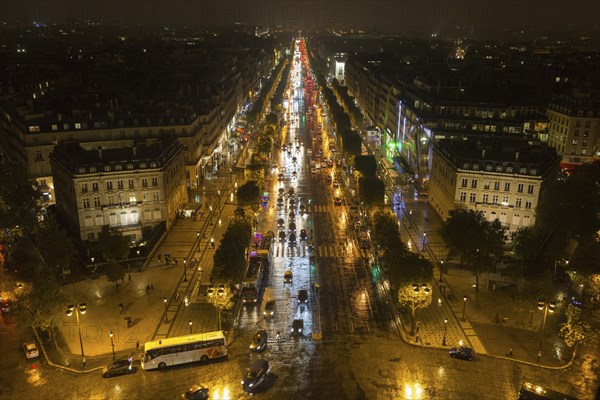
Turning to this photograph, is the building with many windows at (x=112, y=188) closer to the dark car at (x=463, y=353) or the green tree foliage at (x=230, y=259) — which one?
the green tree foliage at (x=230, y=259)

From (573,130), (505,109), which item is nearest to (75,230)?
(505,109)

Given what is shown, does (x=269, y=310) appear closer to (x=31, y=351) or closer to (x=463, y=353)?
(x=463, y=353)

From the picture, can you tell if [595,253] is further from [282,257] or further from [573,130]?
→ [573,130]

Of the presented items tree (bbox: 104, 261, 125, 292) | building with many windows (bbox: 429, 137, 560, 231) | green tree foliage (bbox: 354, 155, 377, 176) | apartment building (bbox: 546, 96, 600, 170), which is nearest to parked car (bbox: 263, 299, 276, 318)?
tree (bbox: 104, 261, 125, 292)

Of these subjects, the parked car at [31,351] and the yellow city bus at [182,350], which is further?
the parked car at [31,351]

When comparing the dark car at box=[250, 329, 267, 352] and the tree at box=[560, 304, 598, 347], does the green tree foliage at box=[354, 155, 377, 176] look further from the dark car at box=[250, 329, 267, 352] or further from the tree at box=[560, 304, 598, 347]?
the tree at box=[560, 304, 598, 347]

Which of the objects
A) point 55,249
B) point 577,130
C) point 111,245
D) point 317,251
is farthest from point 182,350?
point 577,130

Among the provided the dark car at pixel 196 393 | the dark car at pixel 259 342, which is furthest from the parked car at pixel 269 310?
the dark car at pixel 196 393

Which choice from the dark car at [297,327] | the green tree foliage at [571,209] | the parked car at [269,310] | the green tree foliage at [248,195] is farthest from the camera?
the green tree foliage at [248,195]
